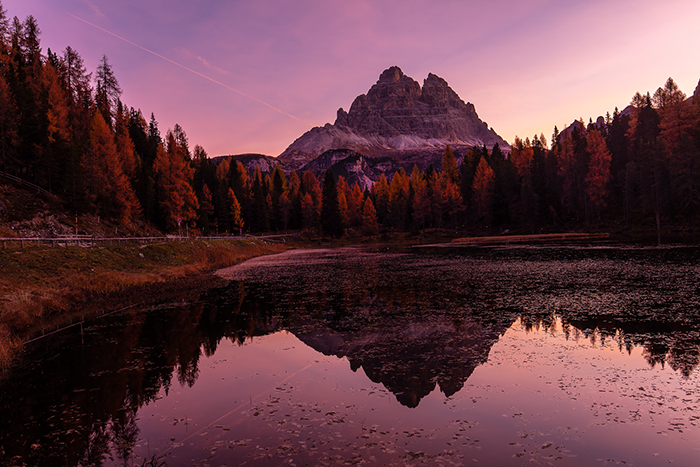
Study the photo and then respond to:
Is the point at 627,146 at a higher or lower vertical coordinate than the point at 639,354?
higher

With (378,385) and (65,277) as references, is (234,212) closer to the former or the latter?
(65,277)

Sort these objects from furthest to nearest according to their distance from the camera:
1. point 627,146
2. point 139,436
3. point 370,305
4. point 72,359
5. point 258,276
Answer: point 627,146 < point 258,276 < point 370,305 < point 72,359 < point 139,436

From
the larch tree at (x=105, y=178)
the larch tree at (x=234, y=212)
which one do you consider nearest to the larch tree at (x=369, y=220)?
the larch tree at (x=234, y=212)

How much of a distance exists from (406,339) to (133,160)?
70054 millimetres

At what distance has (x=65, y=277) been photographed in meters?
24.5

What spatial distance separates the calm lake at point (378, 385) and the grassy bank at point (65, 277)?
9.02 feet

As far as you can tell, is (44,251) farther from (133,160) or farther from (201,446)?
(133,160)

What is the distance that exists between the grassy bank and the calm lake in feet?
9.02

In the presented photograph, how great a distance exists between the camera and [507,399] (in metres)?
9.09

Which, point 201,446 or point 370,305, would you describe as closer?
point 201,446

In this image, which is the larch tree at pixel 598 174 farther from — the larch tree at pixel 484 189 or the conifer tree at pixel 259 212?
the conifer tree at pixel 259 212

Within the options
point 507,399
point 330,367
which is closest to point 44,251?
point 330,367

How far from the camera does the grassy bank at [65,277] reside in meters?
17.3

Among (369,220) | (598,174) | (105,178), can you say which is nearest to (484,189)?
(598,174)
